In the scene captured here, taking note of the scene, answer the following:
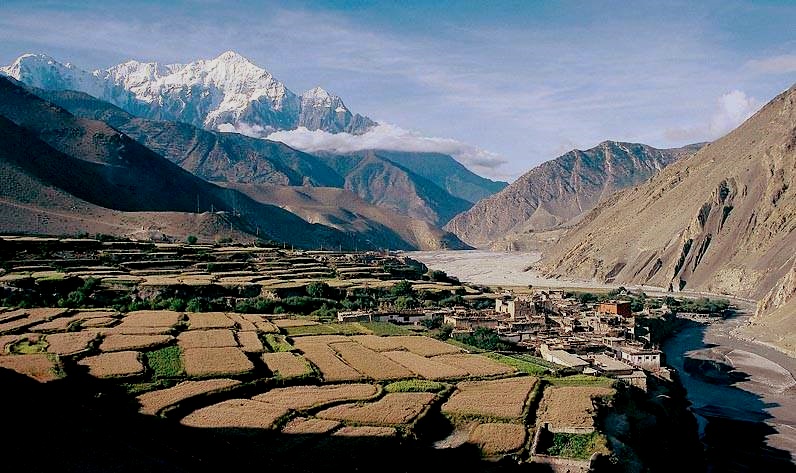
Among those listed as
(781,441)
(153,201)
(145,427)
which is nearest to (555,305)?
(781,441)

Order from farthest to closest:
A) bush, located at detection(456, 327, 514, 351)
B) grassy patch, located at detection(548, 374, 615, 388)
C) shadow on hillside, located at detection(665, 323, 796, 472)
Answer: bush, located at detection(456, 327, 514, 351) < shadow on hillside, located at detection(665, 323, 796, 472) < grassy patch, located at detection(548, 374, 615, 388)

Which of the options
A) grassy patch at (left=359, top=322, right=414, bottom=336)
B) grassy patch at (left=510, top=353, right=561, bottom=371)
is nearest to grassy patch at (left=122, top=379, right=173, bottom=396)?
grassy patch at (left=359, top=322, right=414, bottom=336)

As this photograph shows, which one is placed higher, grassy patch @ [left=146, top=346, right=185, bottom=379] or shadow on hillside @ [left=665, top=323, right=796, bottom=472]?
grassy patch @ [left=146, top=346, right=185, bottom=379]

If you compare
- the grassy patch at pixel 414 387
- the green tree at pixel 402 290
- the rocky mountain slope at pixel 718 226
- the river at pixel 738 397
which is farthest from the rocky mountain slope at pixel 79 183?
the grassy patch at pixel 414 387

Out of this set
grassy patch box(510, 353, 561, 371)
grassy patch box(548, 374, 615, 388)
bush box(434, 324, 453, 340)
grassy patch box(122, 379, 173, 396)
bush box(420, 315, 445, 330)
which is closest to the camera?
grassy patch box(122, 379, 173, 396)

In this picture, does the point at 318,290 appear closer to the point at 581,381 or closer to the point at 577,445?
the point at 581,381

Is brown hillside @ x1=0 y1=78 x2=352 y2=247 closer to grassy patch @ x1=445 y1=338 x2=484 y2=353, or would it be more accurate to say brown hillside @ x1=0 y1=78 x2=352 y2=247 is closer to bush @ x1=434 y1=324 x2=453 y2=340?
bush @ x1=434 y1=324 x2=453 y2=340

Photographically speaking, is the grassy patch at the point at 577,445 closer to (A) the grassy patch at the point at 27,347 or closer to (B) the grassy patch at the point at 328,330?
(B) the grassy patch at the point at 328,330
